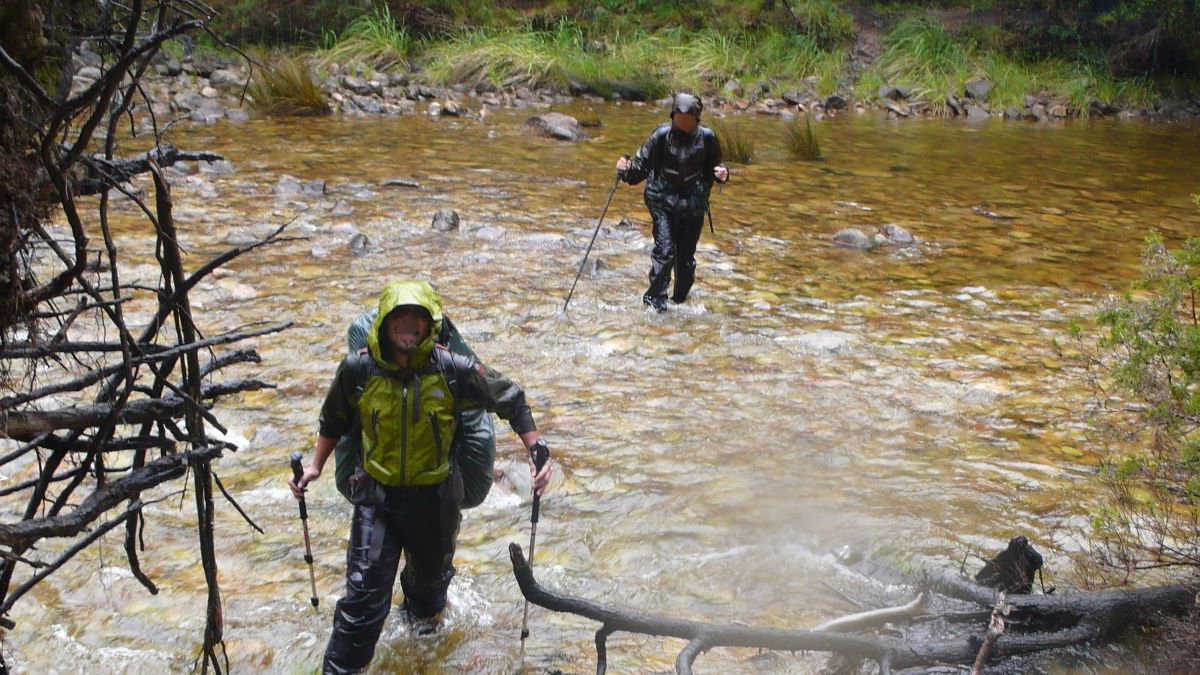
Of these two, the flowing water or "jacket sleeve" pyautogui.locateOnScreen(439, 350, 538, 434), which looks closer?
"jacket sleeve" pyautogui.locateOnScreen(439, 350, 538, 434)

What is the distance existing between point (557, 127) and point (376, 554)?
14273mm

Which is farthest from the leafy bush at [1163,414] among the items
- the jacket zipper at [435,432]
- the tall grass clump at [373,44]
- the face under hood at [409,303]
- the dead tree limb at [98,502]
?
the tall grass clump at [373,44]

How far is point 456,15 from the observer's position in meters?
25.6

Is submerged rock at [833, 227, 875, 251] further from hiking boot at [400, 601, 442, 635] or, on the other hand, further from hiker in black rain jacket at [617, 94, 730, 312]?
hiking boot at [400, 601, 442, 635]

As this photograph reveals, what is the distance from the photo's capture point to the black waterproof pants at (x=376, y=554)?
151 inches

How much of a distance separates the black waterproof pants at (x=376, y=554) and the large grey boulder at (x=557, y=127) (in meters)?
13.7

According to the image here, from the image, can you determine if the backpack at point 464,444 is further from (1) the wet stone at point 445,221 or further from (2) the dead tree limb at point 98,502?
(1) the wet stone at point 445,221

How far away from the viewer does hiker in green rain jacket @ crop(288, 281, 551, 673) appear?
12.3ft

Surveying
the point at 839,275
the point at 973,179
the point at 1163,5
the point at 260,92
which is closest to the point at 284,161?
the point at 260,92

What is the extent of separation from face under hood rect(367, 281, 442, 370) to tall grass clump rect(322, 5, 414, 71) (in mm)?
20102

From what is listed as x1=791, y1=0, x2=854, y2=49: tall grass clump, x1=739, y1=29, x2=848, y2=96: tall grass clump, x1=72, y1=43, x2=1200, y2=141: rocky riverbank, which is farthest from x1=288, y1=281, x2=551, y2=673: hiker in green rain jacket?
x1=791, y1=0, x2=854, y2=49: tall grass clump

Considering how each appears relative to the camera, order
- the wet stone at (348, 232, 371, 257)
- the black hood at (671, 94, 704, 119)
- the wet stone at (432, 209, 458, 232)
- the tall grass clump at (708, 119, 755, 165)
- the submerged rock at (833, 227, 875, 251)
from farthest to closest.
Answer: the tall grass clump at (708, 119, 755, 165)
the submerged rock at (833, 227, 875, 251)
the wet stone at (432, 209, 458, 232)
the wet stone at (348, 232, 371, 257)
the black hood at (671, 94, 704, 119)

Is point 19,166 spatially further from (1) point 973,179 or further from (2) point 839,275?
(1) point 973,179

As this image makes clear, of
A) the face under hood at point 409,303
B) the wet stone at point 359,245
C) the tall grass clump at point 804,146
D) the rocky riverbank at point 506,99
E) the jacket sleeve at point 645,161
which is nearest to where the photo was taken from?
the face under hood at point 409,303
